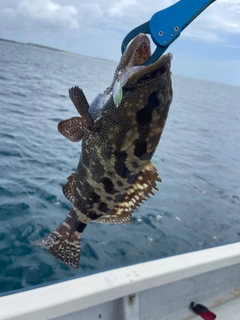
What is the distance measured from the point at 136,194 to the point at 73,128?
1.45ft

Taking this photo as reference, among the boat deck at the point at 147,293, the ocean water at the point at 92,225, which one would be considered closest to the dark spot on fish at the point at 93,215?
the boat deck at the point at 147,293

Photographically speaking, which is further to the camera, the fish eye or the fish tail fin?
the fish tail fin

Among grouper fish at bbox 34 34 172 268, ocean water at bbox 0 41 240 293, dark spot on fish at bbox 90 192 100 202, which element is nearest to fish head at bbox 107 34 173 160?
grouper fish at bbox 34 34 172 268

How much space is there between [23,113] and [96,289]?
13422mm

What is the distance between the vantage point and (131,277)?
10.4 ft

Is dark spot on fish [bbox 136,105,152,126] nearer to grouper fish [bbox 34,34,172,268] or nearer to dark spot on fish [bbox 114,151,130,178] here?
grouper fish [bbox 34,34,172,268]

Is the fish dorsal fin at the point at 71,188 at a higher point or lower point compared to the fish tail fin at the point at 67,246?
higher

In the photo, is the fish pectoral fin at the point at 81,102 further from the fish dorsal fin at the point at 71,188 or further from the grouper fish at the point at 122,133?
the fish dorsal fin at the point at 71,188

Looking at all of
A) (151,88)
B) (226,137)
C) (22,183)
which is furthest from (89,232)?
(226,137)

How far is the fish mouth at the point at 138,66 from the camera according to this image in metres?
1.60

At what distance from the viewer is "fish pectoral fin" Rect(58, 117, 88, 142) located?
183cm

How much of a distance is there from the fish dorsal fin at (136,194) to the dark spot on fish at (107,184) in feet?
0.27

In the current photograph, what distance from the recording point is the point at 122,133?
1.74m

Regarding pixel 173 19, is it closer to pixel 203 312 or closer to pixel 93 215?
pixel 93 215
